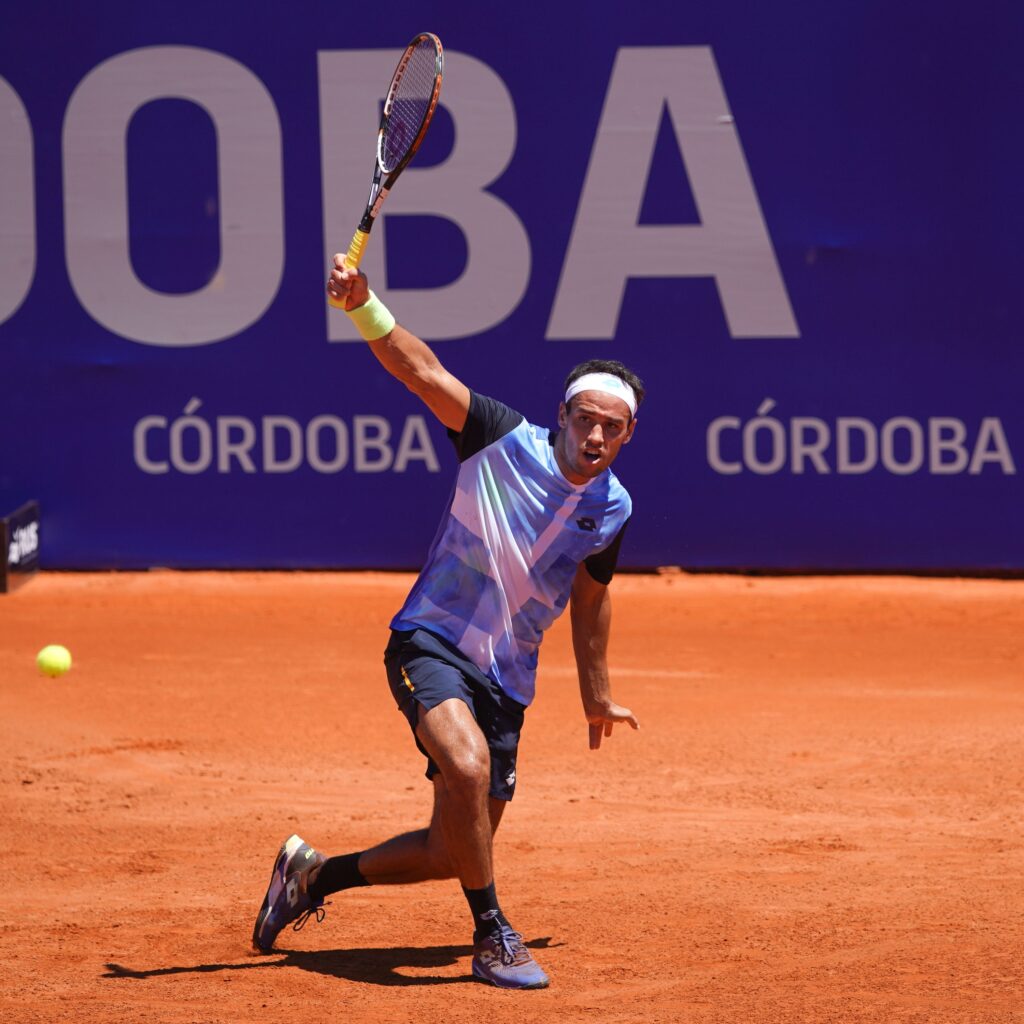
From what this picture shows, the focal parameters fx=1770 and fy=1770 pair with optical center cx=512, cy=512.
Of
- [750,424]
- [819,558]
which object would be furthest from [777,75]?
[819,558]

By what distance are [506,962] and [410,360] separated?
148 centimetres

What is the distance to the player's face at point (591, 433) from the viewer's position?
445 cm

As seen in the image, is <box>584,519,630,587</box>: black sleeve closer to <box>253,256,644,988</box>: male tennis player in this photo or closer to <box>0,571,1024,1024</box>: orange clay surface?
<box>253,256,644,988</box>: male tennis player

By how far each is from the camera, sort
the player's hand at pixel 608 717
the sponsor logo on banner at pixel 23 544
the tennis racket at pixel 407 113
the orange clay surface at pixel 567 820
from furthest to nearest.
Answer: the sponsor logo on banner at pixel 23 544 < the tennis racket at pixel 407 113 < the player's hand at pixel 608 717 < the orange clay surface at pixel 567 820

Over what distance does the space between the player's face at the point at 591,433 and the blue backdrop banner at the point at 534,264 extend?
20.9 ft

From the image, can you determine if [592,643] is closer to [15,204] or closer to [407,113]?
[407,113]

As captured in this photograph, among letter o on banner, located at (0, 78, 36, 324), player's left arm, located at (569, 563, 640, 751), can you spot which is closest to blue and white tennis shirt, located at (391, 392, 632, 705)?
player's left arm, located at (569, 563, 640, 751)

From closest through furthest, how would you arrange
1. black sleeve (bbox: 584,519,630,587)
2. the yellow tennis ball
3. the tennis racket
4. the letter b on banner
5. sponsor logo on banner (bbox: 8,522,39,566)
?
black sleeve (bbox: 584,519,630,587)
the tennis racket
the yellow tennis ball
sponsor logo on banner (bbox: 8,522,39,566)
the letter b on banner

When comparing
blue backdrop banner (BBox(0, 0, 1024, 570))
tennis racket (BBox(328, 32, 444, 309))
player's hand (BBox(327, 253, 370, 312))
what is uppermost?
tennis racket (BBox(328, 32, 444, 309))

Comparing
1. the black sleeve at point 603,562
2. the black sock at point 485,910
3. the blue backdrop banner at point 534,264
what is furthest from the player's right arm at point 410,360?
the blue backdrop banner at point 534,264

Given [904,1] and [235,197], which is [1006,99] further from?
[235,197]

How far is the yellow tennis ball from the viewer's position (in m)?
8.24

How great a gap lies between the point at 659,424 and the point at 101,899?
20.8 ft

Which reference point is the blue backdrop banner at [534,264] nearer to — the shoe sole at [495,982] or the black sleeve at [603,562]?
the black sleeve at [603,562]
